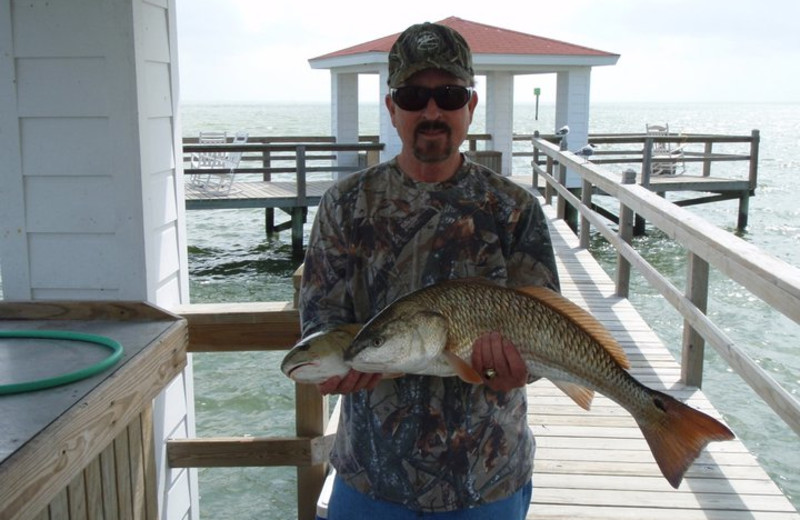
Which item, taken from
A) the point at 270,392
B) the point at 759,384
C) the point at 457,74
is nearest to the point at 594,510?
the point at 759,384

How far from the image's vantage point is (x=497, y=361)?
6.45 feet

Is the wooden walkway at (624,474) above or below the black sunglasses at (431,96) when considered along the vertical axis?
below

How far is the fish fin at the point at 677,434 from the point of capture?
201cm

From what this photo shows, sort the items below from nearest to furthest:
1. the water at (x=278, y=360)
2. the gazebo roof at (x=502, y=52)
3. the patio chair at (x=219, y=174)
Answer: the water at (x=278, y=360)
the patio chair at (x=219, y=174)
the gazebo roof at (x=502, y=52)

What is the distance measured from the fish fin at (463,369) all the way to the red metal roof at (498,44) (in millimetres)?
15123

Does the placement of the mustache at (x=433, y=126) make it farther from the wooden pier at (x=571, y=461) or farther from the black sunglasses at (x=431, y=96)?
the wooden pier at (x=571, y=461)

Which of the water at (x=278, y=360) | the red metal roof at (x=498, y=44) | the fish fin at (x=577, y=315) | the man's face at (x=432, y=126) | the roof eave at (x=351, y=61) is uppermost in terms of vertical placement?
the red metal roof at (x=498, y=44)

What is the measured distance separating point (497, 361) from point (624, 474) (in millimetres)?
2257

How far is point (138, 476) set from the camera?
3.16 meters

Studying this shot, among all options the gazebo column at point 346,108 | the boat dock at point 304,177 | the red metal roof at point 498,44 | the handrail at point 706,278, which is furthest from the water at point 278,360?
the red metal roof at point 498,44

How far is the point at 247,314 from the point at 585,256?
6827mm

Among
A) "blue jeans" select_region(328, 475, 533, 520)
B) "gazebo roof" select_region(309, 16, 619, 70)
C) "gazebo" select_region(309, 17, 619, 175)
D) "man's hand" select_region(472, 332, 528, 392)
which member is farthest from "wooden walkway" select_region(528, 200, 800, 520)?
"gazebo" select_region(309, 17, 619, 175)

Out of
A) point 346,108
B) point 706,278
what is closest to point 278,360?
point 706,278

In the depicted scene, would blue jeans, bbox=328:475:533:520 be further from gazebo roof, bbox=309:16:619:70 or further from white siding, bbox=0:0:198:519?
gazebo roof, bbox=309:16:619:70
